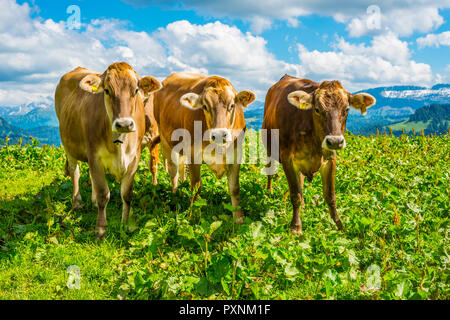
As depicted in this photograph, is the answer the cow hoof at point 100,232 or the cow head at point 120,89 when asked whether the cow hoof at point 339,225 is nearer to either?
the cow head at point 120,89

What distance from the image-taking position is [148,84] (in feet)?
19.4

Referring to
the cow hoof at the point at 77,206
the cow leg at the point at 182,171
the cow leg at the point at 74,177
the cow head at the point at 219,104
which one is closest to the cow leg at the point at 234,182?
the cow head at the point at 219,104

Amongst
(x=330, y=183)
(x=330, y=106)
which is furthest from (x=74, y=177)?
(x=330, y=106)

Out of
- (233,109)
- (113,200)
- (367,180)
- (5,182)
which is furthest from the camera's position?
(5,182)

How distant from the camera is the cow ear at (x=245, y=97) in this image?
20.0 feet

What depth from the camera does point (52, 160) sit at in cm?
1034

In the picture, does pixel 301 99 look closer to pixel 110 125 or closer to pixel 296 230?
pixel 296 230

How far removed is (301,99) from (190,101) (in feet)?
5.87

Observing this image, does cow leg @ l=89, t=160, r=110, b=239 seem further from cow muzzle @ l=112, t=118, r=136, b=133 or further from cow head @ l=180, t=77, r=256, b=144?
cow head @ l=180, t=77, r=256, b=144

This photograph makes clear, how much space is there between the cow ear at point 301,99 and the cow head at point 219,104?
0.72 meters

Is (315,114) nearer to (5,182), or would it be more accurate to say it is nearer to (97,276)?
(97,276)
